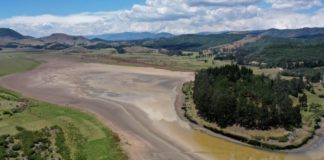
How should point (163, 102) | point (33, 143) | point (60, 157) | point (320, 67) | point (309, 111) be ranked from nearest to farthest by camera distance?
point (60, 157) < point (33, 143) < point (309, 111) < point (163, 102) < point (320, 67)

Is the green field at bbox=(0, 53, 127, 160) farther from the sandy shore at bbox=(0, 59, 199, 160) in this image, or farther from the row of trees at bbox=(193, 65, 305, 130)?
the row of trees at bbox=(193, 65, 305, 130)

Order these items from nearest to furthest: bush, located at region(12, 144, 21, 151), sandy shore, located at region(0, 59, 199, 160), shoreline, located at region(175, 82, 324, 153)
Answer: bush, located at region(12, 144, 21, 151)
shoreline, located at region(175, 82, 324, 153)
sandy shore, located at region(0, 59, 199, 160)

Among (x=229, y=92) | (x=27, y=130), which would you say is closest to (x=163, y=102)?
(x=229, y=92)

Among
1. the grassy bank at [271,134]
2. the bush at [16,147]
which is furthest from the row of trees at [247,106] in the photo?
the bush at [16,147]

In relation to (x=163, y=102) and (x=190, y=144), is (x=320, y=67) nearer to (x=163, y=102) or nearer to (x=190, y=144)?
(x=163, y=102)

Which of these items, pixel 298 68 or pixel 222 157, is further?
pixel 298 68

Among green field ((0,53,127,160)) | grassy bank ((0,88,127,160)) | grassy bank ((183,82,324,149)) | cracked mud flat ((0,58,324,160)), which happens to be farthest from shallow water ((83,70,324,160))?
green field ((0,53,127,160))

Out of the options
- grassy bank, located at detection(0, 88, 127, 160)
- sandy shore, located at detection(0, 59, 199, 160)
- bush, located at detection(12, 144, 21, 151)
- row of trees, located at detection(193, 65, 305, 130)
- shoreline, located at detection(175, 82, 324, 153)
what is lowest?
shoreline, located at detection(175, 82, 324, 153)

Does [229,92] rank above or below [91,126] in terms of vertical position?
above
